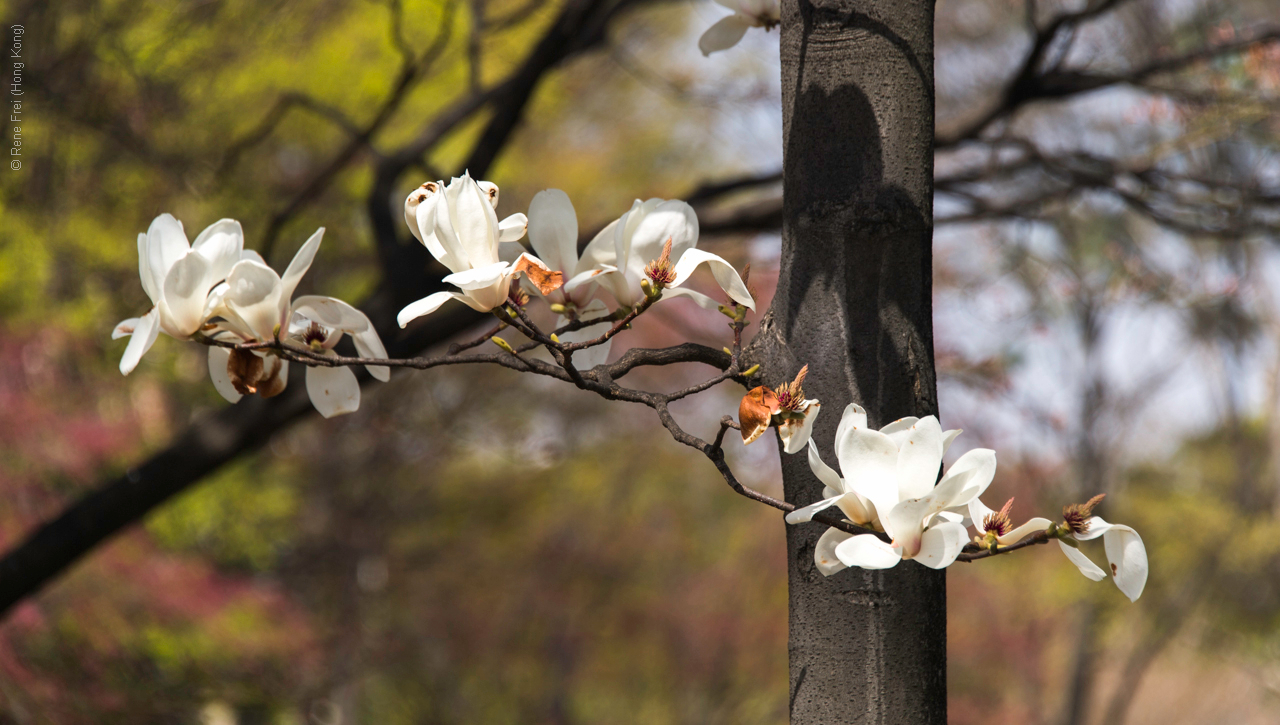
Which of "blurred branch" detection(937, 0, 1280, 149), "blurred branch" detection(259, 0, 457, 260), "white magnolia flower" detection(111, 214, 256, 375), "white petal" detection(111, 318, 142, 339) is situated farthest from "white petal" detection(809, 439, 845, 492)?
"blurred branch" detection(259, 0, 457, 260)

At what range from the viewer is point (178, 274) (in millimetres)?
667

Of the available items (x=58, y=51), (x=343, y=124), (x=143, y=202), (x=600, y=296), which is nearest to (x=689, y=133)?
(x=143, y=202)

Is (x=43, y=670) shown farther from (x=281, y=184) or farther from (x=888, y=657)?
(x=888, y=657)

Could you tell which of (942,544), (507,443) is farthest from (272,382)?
(507,443)

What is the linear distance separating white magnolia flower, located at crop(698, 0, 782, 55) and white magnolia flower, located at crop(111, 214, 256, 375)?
20.9 inches

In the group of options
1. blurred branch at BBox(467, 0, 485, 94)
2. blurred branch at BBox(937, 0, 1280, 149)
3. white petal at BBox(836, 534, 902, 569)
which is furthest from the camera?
blurred branch at BBox(467, 0, 485, 94)

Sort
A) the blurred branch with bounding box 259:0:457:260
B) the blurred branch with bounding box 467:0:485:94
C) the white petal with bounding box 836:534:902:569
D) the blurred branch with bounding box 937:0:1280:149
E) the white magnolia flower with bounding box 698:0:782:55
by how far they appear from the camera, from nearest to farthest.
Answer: the white petal with bounding box 836:534:902:569 < the white magnolia flower with bounding box 698:0:782:55 < the blurred branch with bounding box 937:0:1280:149 < the blurred branch with bounding box 259:0:457:260 < the blurred branch with bounding box 467:0:485:94

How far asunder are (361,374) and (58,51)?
6.70ft

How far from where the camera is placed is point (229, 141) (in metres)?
5.01

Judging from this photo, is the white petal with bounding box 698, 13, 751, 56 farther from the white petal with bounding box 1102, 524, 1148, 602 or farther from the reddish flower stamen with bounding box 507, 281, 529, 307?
the white petal with bounding box 1102, 524, 1148, 602

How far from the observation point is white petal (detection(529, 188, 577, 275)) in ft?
2.38

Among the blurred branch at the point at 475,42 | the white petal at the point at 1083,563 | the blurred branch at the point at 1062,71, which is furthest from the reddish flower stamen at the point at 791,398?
the blurred branch at the point at 475,42

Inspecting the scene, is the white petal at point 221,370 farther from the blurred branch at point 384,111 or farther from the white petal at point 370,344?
the blurred branch at point 384,111

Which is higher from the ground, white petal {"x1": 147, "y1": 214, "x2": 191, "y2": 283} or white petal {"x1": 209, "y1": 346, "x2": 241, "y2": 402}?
white petal {"x1": 147, "y1": 214, "x2": 191, "y2": 283}
